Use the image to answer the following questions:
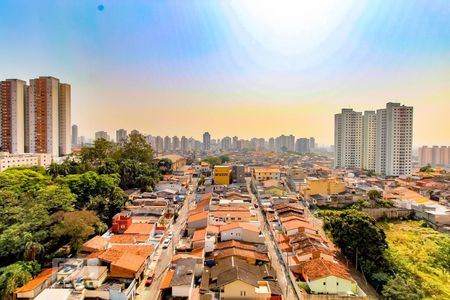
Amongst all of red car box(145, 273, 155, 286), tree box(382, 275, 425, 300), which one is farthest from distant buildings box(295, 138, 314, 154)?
red car box(145, 273, 155, 286)

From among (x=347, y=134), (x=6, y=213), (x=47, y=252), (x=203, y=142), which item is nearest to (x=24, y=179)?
(x=6, y=213)

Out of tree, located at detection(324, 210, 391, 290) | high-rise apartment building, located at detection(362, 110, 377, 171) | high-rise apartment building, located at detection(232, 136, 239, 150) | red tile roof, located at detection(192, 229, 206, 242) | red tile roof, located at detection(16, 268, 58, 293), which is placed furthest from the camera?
high-rise apartment building, located at detection(232, 136, 239, 150)

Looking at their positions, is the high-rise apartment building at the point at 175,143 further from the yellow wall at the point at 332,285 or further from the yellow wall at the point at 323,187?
the yellow wall at the point at 332,285

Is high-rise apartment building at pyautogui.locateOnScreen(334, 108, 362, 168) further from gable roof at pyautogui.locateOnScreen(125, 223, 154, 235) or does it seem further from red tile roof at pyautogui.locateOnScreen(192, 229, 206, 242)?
gable roof at pyautogui.locateOnScreen(125, 223, 154, 235)

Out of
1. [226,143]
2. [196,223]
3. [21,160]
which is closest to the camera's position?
[196,223]

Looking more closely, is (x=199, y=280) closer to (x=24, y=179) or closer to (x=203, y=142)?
(x=24, y=179)

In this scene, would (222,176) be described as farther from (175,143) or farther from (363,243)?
(175,143)

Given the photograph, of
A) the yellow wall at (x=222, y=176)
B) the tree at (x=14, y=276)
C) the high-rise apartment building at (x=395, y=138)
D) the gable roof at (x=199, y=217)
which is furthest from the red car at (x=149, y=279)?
the high-rise apartment building at (x=395, y=138)

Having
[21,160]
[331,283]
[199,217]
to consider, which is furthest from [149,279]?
[21,160]
